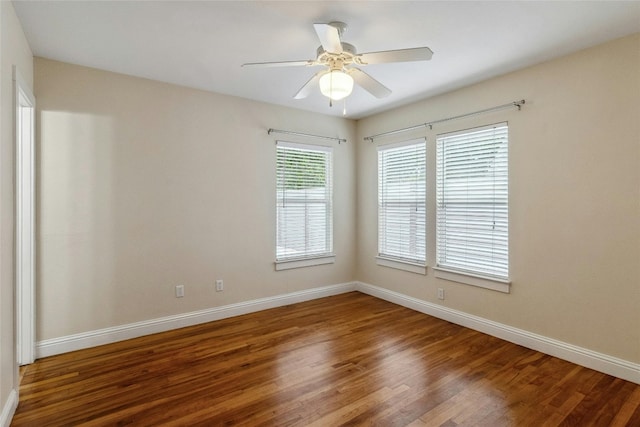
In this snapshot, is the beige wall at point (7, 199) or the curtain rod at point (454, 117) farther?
the curtain rod at point (454, 117)

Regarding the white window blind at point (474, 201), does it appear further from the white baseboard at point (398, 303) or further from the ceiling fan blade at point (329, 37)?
the ceiling fan blade at point (329, 37)

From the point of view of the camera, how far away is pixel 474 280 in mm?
3539

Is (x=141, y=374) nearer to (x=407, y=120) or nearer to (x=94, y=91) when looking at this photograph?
(x=94, y=91)

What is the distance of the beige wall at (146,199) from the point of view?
9.72 feet

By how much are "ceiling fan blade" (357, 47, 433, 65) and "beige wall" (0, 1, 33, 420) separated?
2164 millimetres

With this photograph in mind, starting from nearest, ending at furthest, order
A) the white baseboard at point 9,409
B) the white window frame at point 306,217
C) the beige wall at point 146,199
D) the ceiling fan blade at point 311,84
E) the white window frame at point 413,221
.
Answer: the white baseboard at point 9,409
the ceiling fan blade at point 311,84
the beige wall at point 146,199
the white window frame at point 413,221
the white window frame at point 306,217

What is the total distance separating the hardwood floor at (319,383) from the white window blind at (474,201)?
766mm

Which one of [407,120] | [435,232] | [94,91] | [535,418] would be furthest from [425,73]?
[94,91]

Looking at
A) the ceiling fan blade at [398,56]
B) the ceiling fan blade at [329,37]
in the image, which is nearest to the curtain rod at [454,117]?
the ceiling fan blade at [398,56]

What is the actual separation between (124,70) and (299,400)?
10.6 feet

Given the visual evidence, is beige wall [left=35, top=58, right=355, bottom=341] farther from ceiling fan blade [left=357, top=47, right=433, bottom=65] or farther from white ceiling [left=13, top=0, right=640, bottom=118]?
ceiling fan blade [left=357, top=47, right=433, bottom=65]

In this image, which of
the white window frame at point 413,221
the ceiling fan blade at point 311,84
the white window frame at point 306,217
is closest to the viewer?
the ceiling fan blade at point 311,84

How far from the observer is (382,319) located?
3.83 meters

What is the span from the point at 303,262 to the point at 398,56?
9.66 feet
